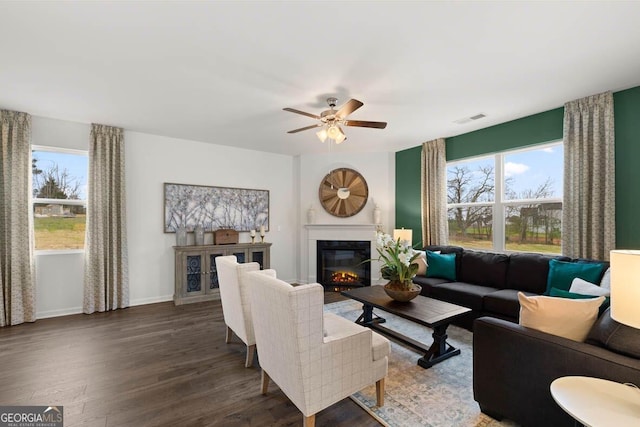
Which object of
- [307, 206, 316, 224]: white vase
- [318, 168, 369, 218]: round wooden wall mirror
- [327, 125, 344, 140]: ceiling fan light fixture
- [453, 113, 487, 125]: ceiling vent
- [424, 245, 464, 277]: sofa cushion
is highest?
[453, 113, 487, 125]: ceiling vent

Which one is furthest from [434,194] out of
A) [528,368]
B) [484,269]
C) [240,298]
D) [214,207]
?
[214,207]

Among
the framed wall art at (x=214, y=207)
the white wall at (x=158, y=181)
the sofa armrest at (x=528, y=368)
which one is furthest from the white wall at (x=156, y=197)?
the sofa armrest at (x=528, y=368)

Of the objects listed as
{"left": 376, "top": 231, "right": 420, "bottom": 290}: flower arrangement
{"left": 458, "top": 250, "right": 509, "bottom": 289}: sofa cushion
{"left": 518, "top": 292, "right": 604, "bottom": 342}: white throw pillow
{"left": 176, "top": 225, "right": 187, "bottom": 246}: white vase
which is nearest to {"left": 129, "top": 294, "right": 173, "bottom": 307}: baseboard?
{"left": 176, "top": 225, "right": 187, "bottom": 246}: white vase

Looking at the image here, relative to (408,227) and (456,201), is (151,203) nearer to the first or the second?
(408,227)

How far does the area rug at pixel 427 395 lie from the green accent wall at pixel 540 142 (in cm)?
231

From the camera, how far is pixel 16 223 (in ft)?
11.7

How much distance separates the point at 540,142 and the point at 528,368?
3.29 metres

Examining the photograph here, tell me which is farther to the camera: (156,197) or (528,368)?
(156,197)

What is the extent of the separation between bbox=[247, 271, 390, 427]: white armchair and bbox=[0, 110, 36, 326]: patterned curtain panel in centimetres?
369

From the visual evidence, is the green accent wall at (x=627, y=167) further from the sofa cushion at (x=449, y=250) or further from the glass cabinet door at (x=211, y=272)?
the glass cabinet door at (x=211, y=272)

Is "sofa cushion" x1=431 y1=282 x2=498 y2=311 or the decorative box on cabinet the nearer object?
"sofa cushion" x1=431 y1=282 x2=498 y2=311

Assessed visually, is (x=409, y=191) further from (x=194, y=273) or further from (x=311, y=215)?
(x=194, y=273)

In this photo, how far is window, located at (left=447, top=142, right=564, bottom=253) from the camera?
3760mm

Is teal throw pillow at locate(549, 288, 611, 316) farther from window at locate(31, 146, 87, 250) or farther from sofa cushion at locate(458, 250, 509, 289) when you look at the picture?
window at locate(31, 146, 87, 250)
